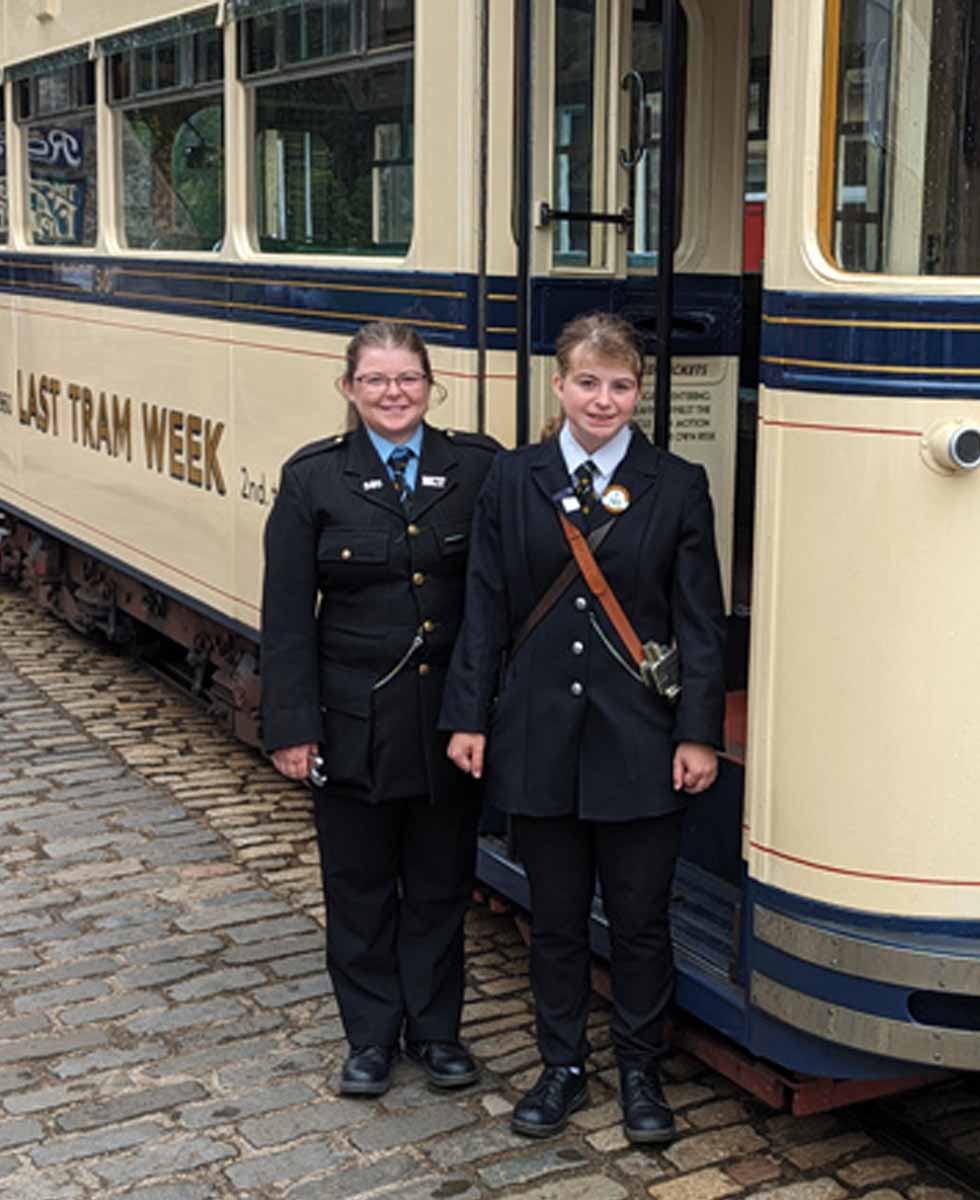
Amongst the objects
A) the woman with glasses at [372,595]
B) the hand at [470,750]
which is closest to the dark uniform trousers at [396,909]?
the woman with glasses at [372,595]

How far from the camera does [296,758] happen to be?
4.05 m

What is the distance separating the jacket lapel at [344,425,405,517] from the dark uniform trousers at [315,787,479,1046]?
0.66 metres

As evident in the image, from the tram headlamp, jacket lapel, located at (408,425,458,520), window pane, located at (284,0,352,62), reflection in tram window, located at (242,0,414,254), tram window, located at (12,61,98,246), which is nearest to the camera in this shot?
the tram headlamp

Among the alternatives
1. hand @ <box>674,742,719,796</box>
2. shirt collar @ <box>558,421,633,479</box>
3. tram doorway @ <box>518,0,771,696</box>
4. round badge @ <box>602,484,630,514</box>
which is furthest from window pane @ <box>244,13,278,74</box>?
hand @ <box>674,742,719,796</box>

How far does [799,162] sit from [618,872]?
1.48 metres

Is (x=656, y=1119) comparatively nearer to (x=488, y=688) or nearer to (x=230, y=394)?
(x=488, y=688)

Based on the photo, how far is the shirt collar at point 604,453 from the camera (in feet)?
12.6

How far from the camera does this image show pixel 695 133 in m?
4.86

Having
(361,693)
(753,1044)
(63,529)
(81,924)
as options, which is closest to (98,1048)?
(81,924)

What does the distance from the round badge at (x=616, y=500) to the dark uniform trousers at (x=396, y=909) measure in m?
0.81

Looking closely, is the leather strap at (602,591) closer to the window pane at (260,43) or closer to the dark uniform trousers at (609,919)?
the dark uniform trousers at (609,919)

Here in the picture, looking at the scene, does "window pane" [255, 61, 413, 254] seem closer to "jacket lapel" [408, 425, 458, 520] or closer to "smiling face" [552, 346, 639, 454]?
"jacket lapel" [408, 425, 458, 520]

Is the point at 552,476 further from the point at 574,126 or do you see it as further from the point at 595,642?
the point at 574,126

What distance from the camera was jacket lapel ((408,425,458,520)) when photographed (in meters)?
4.05
